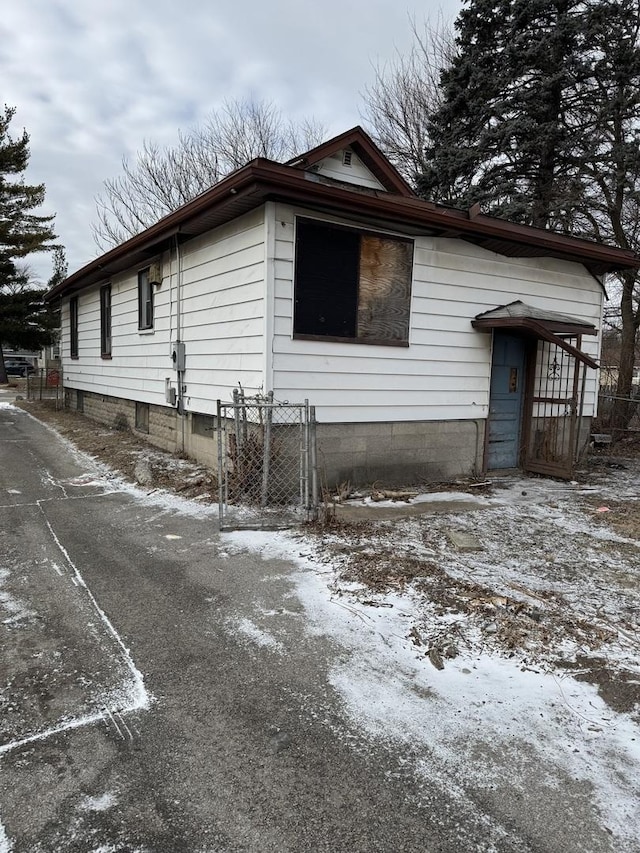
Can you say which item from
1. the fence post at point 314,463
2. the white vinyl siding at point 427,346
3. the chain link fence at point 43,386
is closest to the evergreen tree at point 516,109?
the white vinyl siding at point 427,346

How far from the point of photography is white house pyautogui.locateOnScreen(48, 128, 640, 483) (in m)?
5.86

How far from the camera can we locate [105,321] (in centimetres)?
1148

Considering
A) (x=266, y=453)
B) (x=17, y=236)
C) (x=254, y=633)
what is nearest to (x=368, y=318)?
(x=266, y=453)

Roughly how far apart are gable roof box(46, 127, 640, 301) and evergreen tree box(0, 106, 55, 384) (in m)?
18.6

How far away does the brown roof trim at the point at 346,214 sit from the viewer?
17.5 feet

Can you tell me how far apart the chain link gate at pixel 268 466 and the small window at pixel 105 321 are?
6432 millimetres

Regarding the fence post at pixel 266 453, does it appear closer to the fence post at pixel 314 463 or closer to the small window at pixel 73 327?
the fence post at pixel 314 463

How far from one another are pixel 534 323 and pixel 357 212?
2.68 meters

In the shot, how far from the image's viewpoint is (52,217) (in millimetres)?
25500

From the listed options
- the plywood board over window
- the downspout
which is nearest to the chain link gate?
the downspout

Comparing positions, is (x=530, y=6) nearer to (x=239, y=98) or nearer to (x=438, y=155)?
(x=438, y=155)

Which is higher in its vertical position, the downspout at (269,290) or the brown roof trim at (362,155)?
the brown roof trim at (362,155)

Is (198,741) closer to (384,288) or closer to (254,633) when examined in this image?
(254,633)

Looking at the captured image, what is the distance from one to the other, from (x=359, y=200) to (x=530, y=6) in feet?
31.7
